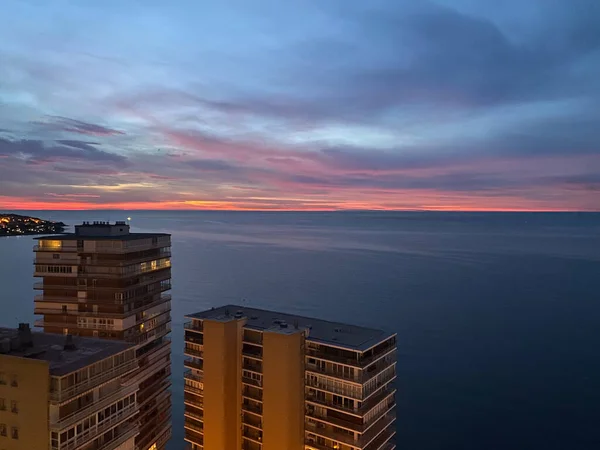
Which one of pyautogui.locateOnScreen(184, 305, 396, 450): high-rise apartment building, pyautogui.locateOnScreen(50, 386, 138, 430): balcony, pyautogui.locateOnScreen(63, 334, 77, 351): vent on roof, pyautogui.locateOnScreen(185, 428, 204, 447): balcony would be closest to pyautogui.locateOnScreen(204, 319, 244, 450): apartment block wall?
pyautogui.locateOnScreen(184, 305, 396, 450): high-rise apartment building

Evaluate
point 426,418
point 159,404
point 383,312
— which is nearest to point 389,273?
point 383,312

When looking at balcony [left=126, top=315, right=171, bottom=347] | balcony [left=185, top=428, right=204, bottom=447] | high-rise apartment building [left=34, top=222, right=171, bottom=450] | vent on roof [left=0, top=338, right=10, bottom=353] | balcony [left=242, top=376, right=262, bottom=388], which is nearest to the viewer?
vent on roof [left=0, top=338, right=10, bottom=353]

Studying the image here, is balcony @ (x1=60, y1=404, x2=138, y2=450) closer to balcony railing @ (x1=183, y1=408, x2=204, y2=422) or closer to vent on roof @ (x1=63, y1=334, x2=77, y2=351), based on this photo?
vent on roof @ (x1=63, y1=334, x2=77, y2=351)

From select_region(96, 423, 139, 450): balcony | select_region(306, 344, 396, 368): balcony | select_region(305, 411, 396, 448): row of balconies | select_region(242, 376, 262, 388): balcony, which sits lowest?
select_region(305, 411, 396, 448): row of balconies

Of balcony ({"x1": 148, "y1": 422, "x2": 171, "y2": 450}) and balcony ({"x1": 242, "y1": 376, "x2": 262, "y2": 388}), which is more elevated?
balcony ({"x1": 242, "y1": 376, "x2": 262, "y2": 388})

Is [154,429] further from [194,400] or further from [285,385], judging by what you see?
[285,385]

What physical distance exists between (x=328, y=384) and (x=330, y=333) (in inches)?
171

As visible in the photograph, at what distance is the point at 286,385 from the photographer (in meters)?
36.3

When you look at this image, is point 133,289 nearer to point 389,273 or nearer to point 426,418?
point 426,418

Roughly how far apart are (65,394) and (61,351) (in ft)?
12.7

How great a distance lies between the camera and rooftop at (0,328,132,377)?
23.8 metres

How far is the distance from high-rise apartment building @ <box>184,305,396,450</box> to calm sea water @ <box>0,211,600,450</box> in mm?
17297

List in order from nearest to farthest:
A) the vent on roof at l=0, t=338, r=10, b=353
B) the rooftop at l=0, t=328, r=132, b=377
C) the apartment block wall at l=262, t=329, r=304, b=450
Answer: the rooftop at l=0, t=328, r=132, b=377
the vent on roof at l=0, t=338, r=10, b=353
the apartment block wall at l=262, t=329, r=304, b=450

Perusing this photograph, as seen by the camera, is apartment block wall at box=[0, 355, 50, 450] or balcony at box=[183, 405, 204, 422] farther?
balcony at box=[183, 405, 204, 422]
